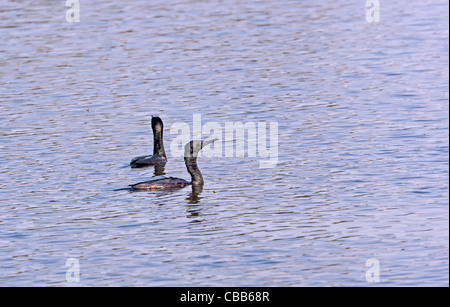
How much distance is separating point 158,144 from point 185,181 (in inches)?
91.3

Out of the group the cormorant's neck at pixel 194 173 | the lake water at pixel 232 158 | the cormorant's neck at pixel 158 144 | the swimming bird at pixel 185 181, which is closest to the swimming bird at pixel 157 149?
the cormorant's neck at pixel 158 144

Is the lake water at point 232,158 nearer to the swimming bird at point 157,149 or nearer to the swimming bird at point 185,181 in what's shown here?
the swimming bird at point 185,181

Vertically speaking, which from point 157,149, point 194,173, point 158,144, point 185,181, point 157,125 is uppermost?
point 157,125

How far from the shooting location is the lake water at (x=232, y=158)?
43.0 feet

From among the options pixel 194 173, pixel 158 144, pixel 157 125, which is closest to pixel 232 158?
pixel 158 144

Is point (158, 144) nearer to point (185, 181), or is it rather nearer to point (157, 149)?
point (157, 149)

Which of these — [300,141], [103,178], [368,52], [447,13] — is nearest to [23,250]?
[103,178]

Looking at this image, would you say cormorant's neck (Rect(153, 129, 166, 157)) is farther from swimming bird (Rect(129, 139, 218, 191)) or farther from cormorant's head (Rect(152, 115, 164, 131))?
swimming bird (Rect(129, 139, 218, 191))

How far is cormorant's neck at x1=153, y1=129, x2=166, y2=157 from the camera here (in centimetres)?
1916

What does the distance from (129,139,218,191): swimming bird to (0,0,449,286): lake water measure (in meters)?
0.18

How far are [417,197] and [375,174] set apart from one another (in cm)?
172

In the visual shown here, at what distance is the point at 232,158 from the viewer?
62.2ft

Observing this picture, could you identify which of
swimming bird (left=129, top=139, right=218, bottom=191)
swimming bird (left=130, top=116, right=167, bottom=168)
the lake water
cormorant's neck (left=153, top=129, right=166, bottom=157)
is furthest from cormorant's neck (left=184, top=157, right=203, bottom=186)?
cormorant's neck (left=153, top=129, right=166, bottom=157)
